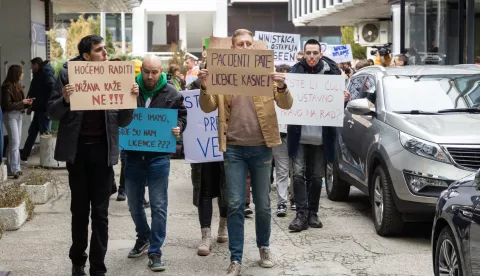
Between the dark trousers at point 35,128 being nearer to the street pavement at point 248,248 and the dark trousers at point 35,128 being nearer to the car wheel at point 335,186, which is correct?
the street pavement at point 248,248

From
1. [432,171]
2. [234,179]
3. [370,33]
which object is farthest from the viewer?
[370,33]

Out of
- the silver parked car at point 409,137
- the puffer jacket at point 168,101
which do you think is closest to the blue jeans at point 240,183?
the puffer jacket at point 168,101

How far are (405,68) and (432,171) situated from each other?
8.25 feet

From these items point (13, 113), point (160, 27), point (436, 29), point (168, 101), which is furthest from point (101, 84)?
point (160, 27)

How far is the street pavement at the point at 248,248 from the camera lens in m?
8.30

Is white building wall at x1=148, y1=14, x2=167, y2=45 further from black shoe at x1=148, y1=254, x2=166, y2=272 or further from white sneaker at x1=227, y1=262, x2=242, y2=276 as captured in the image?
white sneaker at x1=227, y1=262, x2=242, y2=276

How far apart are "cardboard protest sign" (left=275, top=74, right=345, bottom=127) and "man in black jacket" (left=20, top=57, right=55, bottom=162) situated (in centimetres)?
689

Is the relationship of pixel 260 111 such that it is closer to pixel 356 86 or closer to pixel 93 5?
pixel 356 86

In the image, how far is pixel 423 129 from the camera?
9492 mm

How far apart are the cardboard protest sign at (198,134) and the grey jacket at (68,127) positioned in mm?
1680

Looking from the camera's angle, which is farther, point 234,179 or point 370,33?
point 370,33

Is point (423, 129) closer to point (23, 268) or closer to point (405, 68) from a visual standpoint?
point (405, 68)

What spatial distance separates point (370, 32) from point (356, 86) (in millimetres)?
26381

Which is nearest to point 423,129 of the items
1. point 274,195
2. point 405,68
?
point 405,68
